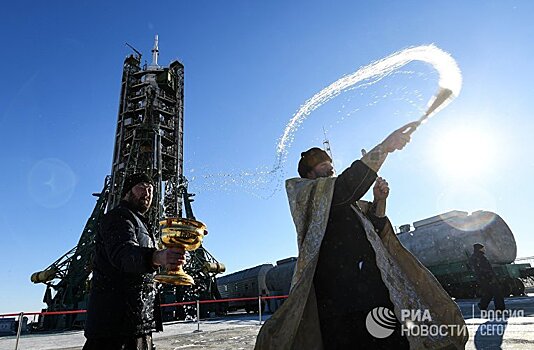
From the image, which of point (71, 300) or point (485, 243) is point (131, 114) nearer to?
point (71, 300)

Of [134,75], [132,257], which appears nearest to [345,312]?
[132,257]

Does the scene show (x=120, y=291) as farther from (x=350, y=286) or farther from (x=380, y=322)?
(x=380, y=322)

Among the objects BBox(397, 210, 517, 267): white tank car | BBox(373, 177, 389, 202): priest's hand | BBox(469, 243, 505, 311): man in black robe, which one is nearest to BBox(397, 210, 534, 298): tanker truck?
BBox(397, 210, 517, 267): white tank car

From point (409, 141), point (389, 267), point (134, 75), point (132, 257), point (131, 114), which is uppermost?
point (134, 75)

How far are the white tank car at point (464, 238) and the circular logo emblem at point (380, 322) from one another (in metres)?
14.7

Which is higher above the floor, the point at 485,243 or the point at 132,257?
the point at 485,243

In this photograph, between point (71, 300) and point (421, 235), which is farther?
point (71, 300)

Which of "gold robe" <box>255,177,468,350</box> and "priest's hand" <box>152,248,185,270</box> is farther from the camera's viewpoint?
"gold robe" <box>255,177,468,350</box>

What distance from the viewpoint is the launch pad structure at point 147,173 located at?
2383cm

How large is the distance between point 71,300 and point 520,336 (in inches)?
1024

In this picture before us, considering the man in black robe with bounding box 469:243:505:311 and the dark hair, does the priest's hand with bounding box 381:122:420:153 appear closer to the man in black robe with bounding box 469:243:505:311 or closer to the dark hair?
the dark hair

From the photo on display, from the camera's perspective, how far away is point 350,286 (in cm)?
234

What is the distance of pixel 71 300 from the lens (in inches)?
938

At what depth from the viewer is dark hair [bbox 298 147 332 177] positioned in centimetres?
287
